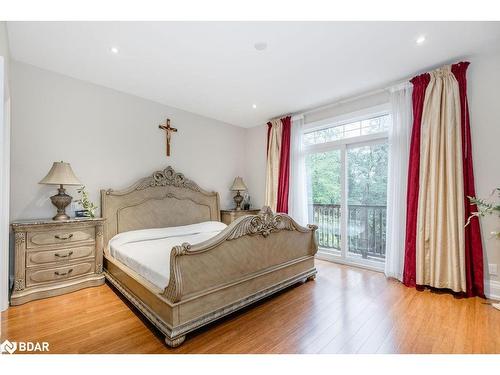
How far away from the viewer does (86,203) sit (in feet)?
9.68

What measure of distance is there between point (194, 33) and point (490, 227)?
11.7 feet

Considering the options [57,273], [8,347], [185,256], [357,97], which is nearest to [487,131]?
[357,97]

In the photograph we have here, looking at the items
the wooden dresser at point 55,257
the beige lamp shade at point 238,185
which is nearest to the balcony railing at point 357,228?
the beige lamp shade at point 238,185

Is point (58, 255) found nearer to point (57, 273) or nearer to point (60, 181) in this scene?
point (57, 273)

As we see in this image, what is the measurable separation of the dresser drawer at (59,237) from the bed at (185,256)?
0.30m

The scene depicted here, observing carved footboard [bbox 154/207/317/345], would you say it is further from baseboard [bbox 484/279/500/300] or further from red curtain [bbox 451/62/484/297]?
baseboard [bbox 484/279/500/300]

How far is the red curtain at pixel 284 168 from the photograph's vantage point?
4273mm

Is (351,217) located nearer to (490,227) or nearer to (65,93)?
(490,227)

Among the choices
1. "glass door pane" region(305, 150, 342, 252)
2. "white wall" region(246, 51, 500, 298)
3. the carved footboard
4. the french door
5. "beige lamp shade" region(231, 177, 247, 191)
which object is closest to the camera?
the carved footboard

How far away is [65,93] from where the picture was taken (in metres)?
2.95

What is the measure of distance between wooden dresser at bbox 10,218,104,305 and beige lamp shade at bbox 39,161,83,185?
420 millimetres

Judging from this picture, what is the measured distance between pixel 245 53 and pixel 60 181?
7.97 ft

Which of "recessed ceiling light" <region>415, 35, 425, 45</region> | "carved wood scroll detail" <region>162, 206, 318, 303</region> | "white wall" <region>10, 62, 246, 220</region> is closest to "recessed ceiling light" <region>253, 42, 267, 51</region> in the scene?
"recessed ceiling light" <region>415, 35, 425, 45</region>

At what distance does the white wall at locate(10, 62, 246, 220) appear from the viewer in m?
2.68
